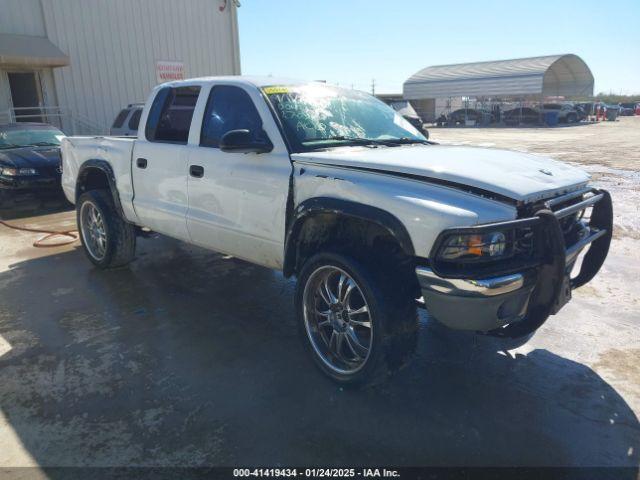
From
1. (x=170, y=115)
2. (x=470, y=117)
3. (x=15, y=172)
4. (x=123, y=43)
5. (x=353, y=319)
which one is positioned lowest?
(x=470, y=117)

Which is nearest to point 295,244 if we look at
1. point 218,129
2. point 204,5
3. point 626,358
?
point 218,129

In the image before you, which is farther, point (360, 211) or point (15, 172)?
point (15, 172)

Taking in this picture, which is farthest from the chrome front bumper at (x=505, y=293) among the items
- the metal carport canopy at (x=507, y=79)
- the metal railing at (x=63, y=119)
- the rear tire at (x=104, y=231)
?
the metal carport canopy at (x=507, y=79)

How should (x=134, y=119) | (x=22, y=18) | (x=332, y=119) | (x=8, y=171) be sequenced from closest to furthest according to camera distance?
(x=332, y=119), (x=8, y=171), (x=134, y=119), (x=22, y=18)

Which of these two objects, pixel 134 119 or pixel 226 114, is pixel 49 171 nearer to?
pixel 134 119

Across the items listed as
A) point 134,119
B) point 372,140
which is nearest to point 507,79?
point 134,119

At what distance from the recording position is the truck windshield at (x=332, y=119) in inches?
148

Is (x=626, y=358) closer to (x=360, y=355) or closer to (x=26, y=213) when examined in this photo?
(x=360, y=355)

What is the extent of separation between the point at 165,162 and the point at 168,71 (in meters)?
14.7

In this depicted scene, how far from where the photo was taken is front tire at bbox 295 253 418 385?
9.74 ft

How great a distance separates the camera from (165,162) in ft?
15.2

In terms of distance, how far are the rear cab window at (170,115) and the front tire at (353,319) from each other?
6.94 feet

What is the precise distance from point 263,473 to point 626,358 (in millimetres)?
2685

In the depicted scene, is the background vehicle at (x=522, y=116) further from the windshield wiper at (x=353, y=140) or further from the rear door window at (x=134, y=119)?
the windshield wiper at (x=353, y=140)
